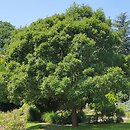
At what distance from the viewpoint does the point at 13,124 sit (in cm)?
→ 2147

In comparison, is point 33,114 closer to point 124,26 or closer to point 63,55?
point 63,55

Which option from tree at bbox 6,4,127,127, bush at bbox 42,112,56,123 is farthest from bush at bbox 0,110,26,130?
bush at bbox 42,112,56,123

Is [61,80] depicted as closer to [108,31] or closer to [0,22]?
[108,31]

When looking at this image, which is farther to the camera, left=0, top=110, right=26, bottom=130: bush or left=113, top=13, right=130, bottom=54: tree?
left=113, top=13, right=130, bottom=54: tree

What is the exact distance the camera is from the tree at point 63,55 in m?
23.6

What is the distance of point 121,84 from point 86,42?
359cm

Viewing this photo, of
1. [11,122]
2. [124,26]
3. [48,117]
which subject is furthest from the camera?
[124,26]

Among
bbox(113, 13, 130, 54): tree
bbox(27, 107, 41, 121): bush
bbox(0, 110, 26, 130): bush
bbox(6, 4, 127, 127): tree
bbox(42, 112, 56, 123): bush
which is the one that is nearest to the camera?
bbox(0, 110, 26, 130): bush

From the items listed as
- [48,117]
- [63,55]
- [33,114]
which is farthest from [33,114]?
[63,55]

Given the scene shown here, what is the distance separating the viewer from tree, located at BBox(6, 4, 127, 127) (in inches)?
931

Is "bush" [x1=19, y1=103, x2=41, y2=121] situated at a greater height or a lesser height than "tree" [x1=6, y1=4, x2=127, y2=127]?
lesser

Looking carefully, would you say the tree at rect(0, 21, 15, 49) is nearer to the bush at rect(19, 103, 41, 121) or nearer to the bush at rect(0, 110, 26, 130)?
the bush at rect(19, 103, 41, 121)

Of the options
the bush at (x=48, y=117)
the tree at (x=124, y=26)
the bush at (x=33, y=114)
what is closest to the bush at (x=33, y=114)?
the bush at (x=33, y=114)

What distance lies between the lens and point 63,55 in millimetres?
25281
